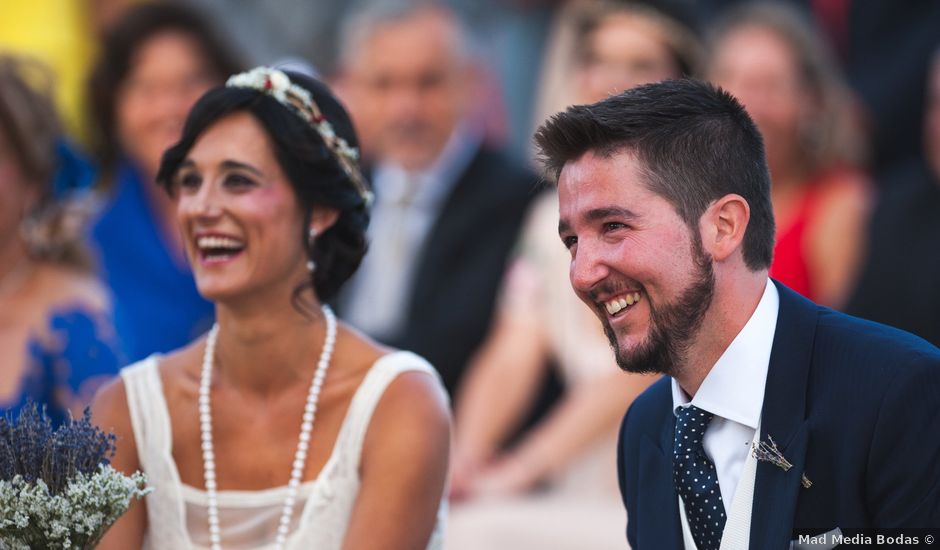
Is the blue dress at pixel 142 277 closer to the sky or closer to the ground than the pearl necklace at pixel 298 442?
closer to the sky

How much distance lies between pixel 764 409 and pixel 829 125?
3.51 meters

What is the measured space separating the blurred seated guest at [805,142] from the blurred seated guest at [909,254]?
8 cm

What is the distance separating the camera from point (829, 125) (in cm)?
644

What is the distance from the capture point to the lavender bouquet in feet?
10.4

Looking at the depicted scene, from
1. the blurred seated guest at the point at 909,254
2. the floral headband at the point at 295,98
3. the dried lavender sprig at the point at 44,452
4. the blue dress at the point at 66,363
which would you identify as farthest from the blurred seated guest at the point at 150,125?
the dried lavender sprig at the point at 44,452

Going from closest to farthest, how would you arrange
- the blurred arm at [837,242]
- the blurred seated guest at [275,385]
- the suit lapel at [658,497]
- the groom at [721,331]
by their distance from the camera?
the groom at [721,331]
the suit lapel at [658,497]
the blurred seated guest at [275,385]
the blurred arm at [837,242]

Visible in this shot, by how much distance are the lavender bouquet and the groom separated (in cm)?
114

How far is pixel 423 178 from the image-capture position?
7.07 metres

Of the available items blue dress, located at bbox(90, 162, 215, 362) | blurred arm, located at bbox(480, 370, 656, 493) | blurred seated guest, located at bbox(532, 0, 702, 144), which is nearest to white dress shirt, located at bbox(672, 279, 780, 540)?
blurred arm, located at bbox(480, 370, 656, 493)

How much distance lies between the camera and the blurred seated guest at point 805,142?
6258 millimetres

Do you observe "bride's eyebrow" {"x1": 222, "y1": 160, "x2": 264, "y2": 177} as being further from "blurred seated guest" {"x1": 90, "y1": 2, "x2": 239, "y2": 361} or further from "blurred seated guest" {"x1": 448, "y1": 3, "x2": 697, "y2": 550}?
"blurred seated guest" {"x1": 90, "y1": 2, "x2": 239, "y2": 361}

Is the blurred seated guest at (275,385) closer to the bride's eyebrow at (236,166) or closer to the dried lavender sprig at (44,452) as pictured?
the bride's eyebrow at (236,166)

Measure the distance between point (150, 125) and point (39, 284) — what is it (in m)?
1.39

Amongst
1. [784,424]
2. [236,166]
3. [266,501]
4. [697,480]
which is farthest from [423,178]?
[784,424]
